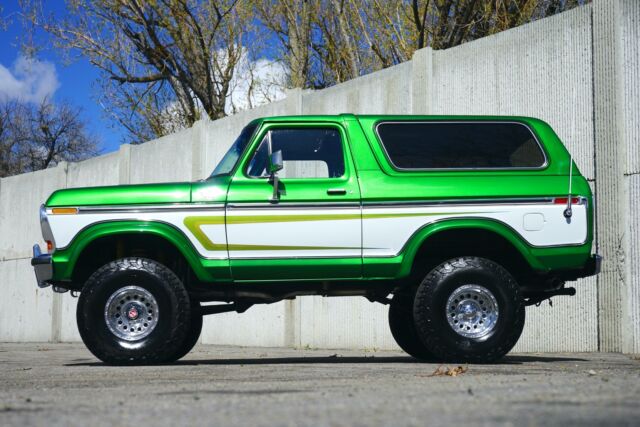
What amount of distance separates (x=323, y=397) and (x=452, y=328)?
3.26 meters

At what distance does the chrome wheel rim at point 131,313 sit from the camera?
327 inches

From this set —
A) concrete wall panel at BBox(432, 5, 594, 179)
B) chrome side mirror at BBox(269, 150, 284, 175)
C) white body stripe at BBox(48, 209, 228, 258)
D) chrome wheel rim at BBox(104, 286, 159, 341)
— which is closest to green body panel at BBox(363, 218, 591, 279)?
chrome side mirror at BBox(269, 150, 284, 175)

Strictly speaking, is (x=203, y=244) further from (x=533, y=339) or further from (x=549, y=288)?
(x=533, y=339)

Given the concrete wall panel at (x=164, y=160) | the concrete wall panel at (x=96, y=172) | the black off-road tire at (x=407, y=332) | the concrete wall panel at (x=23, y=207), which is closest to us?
the black off-road tire at (x=407, y=332)

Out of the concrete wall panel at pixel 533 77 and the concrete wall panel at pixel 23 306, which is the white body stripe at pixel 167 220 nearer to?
the concrete wall panel at pixel 533 77

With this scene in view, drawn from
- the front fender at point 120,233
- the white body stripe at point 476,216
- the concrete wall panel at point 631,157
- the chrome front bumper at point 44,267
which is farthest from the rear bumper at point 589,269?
the chrome front bumper at point 44,267

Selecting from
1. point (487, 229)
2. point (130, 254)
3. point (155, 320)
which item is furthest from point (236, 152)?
point (487, 229)

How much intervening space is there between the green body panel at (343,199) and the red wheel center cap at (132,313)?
0.62m

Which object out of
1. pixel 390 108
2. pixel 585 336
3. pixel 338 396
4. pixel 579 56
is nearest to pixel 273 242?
pixel 338 396

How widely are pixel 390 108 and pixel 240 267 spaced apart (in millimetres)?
6260

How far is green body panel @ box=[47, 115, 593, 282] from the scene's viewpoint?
328 inches

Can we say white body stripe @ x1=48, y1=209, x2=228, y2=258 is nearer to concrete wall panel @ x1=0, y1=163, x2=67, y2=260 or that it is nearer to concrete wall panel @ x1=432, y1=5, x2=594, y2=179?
concrete wall panel @ x1=432, y1=5, x2=594, y2=179

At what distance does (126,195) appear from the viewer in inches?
332

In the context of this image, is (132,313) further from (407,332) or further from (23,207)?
(23,207)
